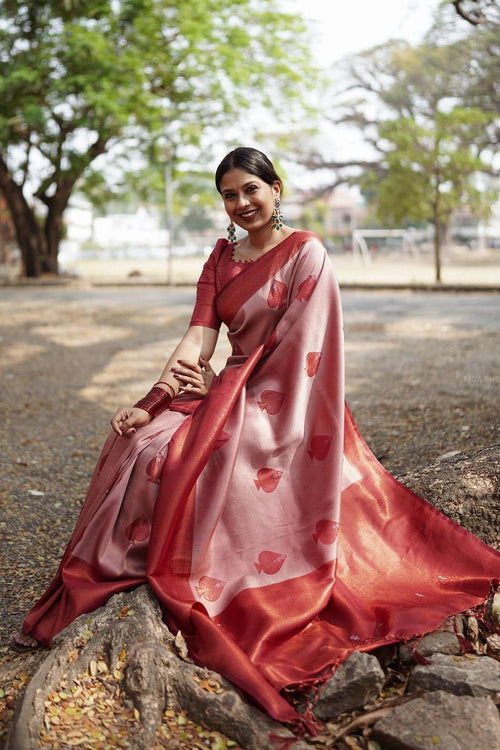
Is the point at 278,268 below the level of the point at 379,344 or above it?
above

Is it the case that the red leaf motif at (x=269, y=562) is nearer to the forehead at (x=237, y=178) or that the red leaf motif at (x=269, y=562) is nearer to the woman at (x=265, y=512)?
the woman at (x=265, y=512)

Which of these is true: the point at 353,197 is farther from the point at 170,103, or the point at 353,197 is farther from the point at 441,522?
the point at 441,522

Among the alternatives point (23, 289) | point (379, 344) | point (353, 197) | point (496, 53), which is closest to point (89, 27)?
point (23, 289)

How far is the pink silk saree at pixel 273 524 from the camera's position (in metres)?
2.44

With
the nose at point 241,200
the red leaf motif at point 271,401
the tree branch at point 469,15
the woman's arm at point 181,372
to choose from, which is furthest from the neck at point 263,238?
the tree branch at point 469,15

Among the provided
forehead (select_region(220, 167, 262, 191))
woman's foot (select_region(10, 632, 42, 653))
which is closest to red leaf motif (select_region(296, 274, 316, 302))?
forehead (select_region(220, 167, 262, 191))

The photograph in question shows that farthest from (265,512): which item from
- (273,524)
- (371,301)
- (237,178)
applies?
(371,301)

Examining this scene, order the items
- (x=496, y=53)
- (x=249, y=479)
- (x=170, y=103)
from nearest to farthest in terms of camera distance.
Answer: (x=249, y=479) → (x=170, y=103) → (x=496, y=53)

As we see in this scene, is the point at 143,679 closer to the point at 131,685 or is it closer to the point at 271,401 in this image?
the point at 131,685

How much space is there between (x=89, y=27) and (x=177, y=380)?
1801 centimetres

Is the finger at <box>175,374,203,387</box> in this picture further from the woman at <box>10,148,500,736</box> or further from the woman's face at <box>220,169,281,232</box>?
the woman's face at <box>220,169,281,232</box>

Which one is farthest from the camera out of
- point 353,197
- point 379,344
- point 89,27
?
point 353,197

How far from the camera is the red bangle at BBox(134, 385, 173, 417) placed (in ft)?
9.39

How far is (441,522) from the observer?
2.88m
